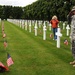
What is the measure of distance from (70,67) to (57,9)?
151 ft

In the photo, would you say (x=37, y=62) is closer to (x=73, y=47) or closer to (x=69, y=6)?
(x=73, y=47)

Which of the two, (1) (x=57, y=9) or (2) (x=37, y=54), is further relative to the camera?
(1) (x=57, y=9)

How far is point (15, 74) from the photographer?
33.0 ft

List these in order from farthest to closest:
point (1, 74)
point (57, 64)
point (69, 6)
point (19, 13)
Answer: point (19, 13), point (69, 6), point (57, 64), point (1, 74)

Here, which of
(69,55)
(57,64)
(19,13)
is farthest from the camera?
(19,13)

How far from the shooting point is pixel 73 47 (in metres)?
11.4

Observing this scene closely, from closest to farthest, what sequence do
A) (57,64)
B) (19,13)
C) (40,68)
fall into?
1. (40,68)
2. (57,64)
3. (19,13)

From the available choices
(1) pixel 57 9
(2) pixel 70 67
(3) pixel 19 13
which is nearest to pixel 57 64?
(2) pixel 70 67

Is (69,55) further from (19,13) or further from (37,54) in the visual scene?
(19,13)

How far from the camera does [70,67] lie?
441 inches

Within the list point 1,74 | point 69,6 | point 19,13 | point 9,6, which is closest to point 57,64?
point 1,74

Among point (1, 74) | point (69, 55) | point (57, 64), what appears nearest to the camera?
point (1, 74)

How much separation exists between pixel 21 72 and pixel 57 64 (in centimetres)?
187

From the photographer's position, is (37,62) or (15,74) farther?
(37,62)
